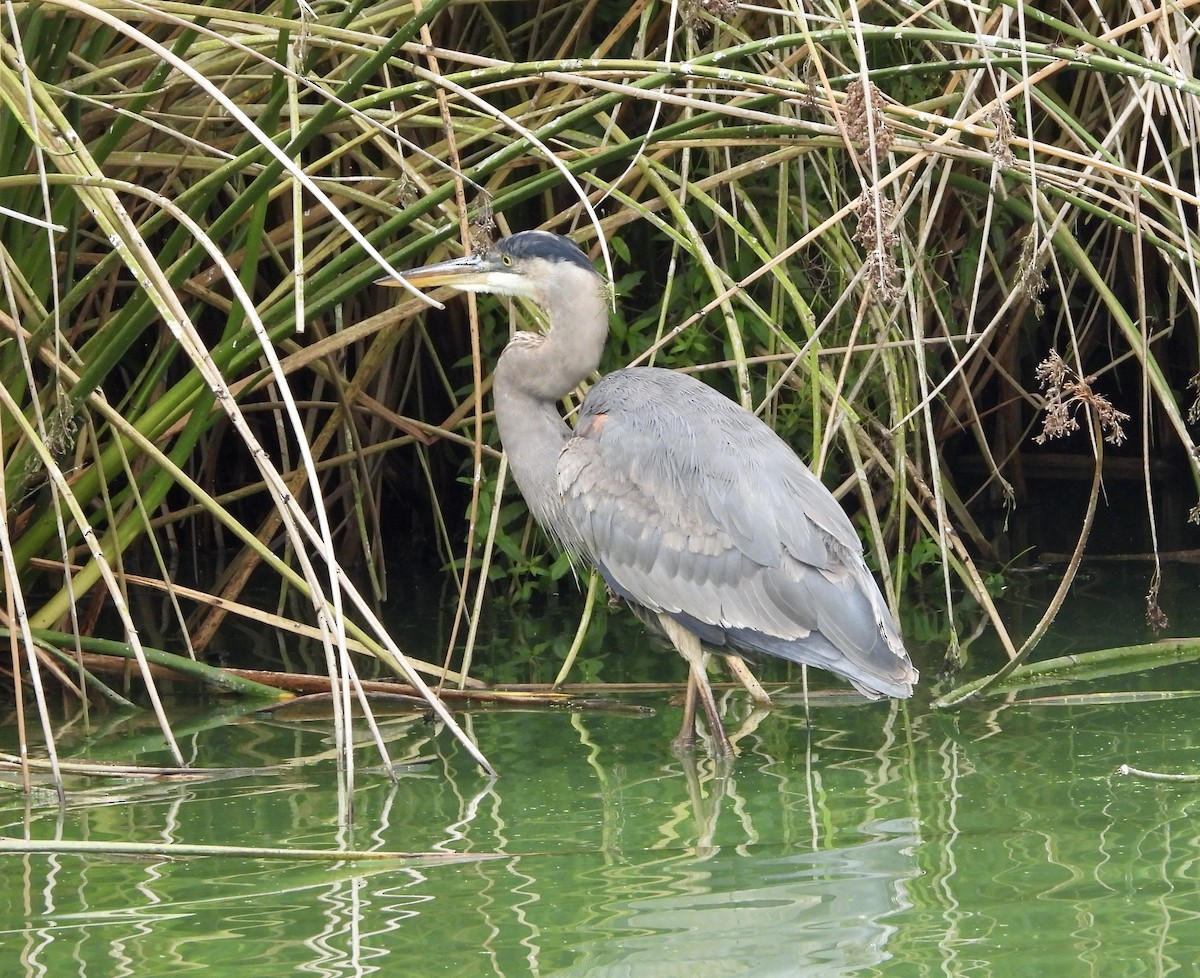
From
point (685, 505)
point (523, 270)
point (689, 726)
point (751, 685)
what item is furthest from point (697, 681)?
point (523, 270)

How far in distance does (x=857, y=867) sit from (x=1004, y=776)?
66 cm

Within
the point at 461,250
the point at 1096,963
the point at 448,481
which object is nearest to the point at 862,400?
the point at 461,250

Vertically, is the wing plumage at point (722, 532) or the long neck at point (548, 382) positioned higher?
the long neck at point (548, 382)

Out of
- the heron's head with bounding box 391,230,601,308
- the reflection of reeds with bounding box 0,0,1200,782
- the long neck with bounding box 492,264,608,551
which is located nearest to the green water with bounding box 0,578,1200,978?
the reflection of reeds with bounding box 0,0,1200,782

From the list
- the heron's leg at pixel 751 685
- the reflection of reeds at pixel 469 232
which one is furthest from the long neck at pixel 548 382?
the heron's leg at pixel 751 685

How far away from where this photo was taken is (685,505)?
419cm

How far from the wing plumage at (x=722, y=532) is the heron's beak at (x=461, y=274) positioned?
17.0 inches

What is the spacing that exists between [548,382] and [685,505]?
522mm

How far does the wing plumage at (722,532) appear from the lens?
157 inches

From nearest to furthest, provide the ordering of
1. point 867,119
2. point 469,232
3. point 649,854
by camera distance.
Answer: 1. point 867,119
2. point 649,854
3. point 469,232

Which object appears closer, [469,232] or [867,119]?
[867,119]

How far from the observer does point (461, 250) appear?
187 inches

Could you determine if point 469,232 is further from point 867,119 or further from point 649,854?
point 649,854

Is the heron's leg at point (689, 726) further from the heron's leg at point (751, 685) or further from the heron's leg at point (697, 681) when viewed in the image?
the heron's leg at point (751, 685)
